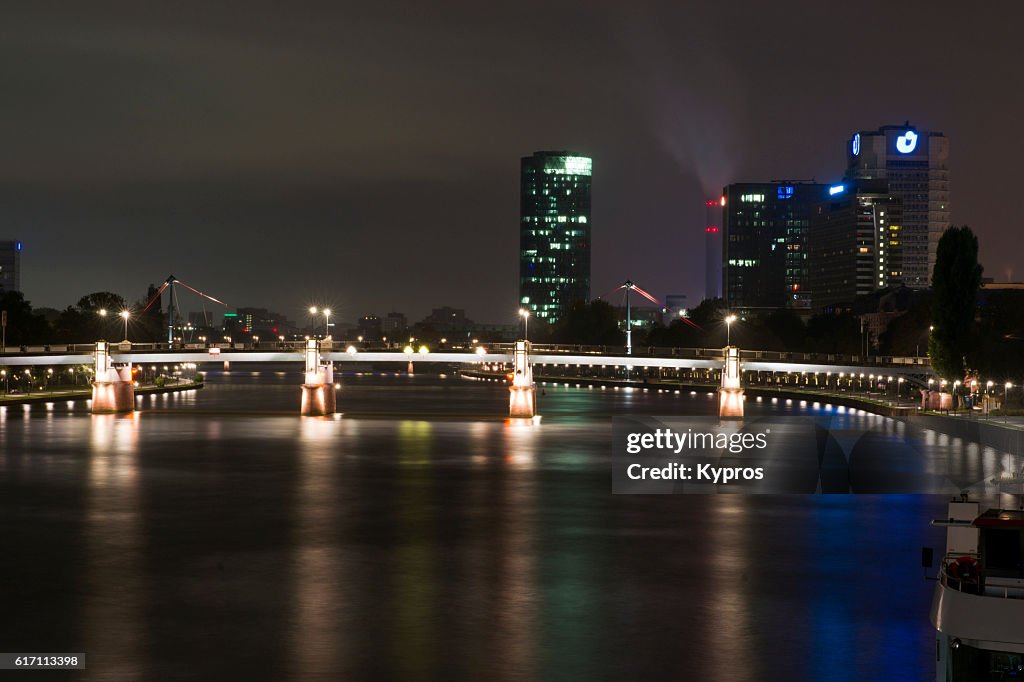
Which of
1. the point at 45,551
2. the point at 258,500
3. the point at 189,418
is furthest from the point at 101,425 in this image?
the point at 45,551

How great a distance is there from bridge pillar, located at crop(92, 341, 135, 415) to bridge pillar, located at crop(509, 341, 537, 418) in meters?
42.0

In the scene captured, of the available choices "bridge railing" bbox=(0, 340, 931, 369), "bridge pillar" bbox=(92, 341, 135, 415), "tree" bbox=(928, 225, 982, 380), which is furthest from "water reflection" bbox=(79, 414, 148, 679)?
"tree" bbox=(928, 225, 982, 380)

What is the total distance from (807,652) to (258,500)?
126ft

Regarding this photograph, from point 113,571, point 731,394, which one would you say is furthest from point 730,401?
point 113,571

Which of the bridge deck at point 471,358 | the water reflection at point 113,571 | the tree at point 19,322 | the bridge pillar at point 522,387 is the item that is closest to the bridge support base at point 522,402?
the bridge pillar at point 522,387

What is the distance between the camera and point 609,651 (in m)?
31.6

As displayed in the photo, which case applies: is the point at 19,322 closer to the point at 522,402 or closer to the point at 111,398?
the point at 111,398

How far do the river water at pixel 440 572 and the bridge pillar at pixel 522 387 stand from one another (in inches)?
1641

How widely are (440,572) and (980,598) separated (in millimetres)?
24978

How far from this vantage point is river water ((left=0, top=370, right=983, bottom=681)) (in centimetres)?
3097

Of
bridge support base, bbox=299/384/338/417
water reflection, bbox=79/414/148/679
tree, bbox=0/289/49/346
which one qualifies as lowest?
water reflection, bbox=79/414/148/679

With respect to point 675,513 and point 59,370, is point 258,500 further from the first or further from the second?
point 59,370

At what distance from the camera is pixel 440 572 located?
4291cm

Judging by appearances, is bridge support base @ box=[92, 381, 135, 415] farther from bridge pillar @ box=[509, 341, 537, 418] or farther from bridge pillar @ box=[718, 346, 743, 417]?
bridge pillar @ box=[718, 346, 743, 417]
